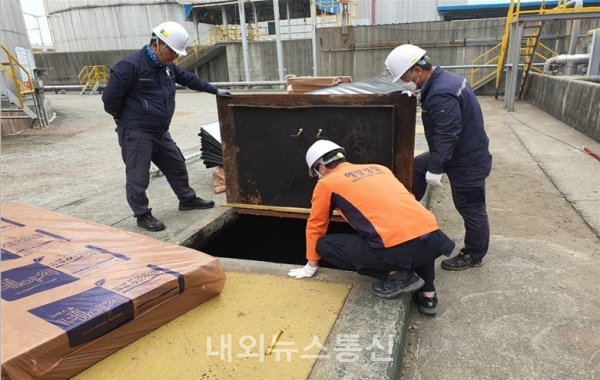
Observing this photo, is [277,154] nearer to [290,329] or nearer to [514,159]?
[290,329]

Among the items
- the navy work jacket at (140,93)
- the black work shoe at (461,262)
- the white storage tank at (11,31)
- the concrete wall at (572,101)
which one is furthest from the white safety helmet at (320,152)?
the white storage tank at (11,31)

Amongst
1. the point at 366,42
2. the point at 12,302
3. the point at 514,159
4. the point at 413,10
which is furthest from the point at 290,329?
the point at 413,10

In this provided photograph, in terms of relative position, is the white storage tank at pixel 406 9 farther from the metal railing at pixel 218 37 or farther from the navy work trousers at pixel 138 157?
the navy work trousers at pixel 138 157

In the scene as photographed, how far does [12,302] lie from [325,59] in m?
17.6

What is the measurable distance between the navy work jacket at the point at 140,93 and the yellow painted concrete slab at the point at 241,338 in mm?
1590

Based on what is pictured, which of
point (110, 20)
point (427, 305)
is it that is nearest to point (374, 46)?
point (427, 305)

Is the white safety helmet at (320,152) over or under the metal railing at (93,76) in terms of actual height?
over

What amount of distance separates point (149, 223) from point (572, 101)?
321 inches

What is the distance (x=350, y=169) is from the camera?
2.46 metres

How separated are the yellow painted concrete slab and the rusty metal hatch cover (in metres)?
1.02

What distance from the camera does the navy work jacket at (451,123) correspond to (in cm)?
267

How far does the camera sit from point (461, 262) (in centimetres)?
301

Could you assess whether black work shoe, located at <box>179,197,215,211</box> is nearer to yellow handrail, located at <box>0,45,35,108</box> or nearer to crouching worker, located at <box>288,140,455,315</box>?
crouching worker, located at <box>288,140,455,315</box>

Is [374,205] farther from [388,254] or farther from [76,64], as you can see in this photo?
[76,64]
